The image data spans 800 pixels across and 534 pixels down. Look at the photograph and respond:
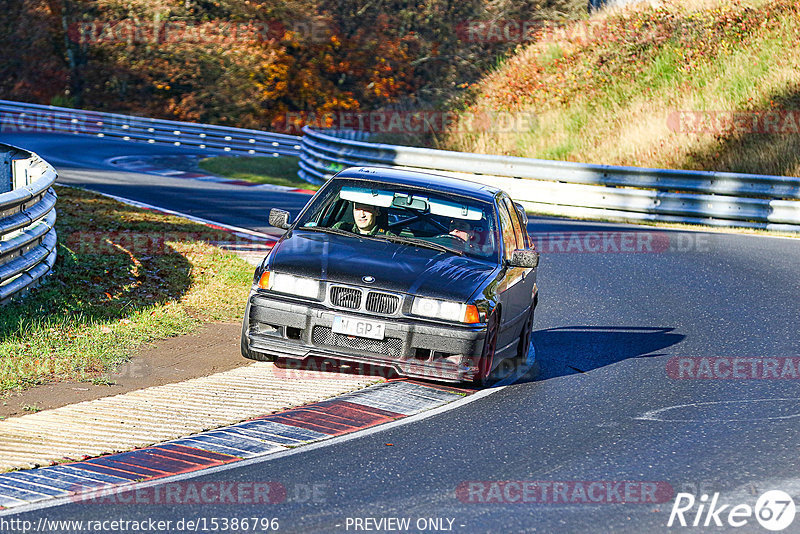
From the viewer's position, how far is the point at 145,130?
4016 centimetres

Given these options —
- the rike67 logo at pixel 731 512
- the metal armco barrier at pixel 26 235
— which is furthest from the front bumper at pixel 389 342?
the metal armco barrier at pixel 26 235

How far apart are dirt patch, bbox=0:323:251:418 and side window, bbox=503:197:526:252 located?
270 cm

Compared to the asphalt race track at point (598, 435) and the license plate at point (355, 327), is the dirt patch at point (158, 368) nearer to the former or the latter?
the license plate at point (355, 327)

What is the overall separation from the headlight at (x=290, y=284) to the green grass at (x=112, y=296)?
4.65 ft

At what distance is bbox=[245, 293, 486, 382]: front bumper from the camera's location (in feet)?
27.3

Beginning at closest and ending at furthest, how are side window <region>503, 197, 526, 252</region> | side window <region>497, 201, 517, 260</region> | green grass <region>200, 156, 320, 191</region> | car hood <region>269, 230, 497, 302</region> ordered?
1. car hood <region>269, 230, 497, 302</region>
2. side window <region>497, 201, 517, 260</region>
3. side window <region>503, 197, 526, 252</region>
4. green grass <region>200, 156, 320, 191</region>

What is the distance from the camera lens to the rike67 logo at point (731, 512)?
5.79 m

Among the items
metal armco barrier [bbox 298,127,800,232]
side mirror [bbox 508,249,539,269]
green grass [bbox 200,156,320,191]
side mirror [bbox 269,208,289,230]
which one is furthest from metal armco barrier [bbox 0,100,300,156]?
side mirror [bbox 508,249,539,269]

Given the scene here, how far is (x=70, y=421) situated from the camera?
7285mm

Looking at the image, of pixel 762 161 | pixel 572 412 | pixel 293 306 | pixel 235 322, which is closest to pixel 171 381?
pixel 293 306

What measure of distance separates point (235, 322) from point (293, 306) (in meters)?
2.60

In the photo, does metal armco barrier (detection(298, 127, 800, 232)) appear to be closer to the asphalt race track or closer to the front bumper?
the asphalt race track

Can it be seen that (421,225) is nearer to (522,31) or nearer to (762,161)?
(762,161)

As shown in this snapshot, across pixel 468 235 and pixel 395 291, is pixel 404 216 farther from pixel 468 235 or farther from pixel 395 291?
pixel 395 291
